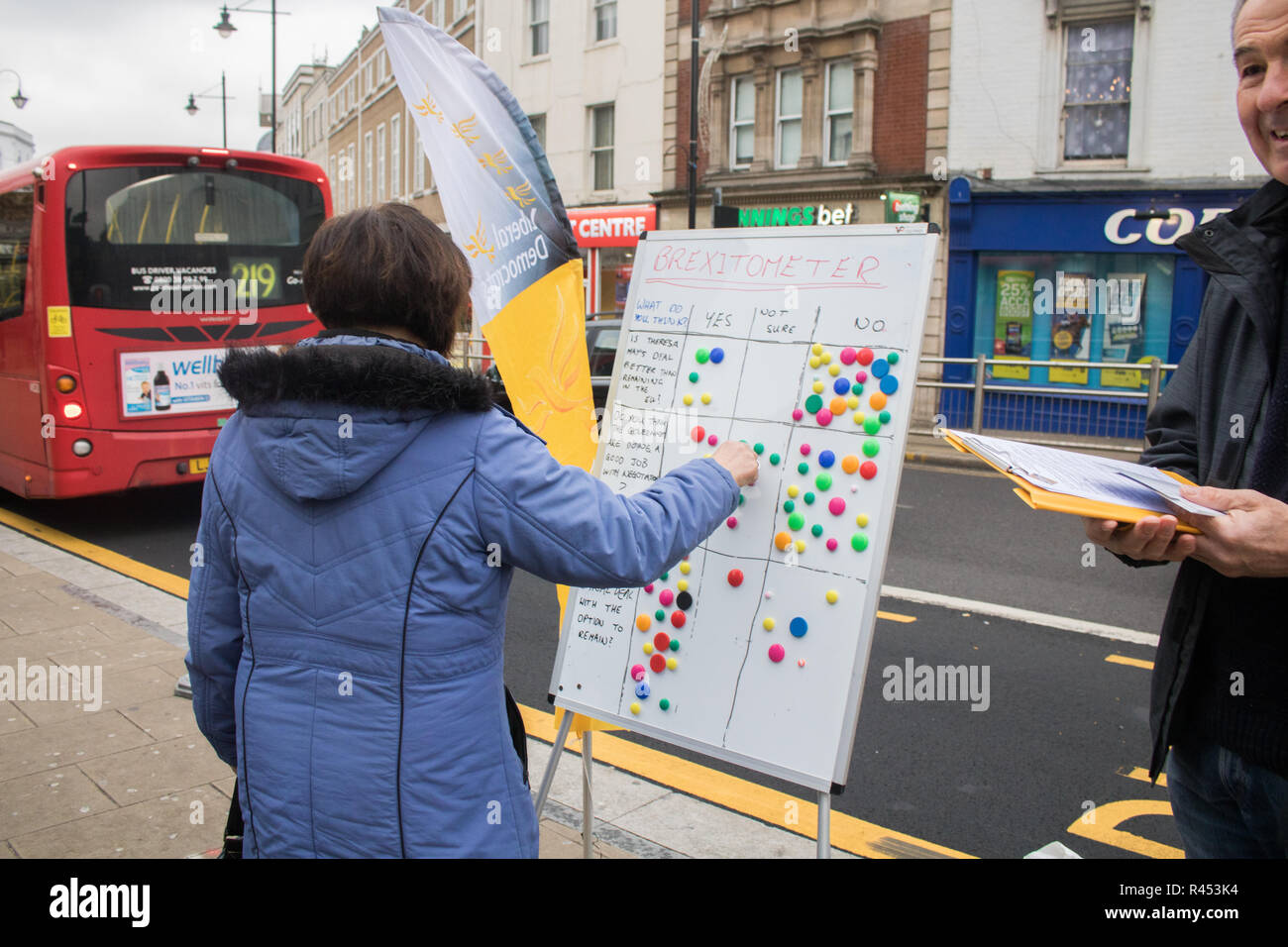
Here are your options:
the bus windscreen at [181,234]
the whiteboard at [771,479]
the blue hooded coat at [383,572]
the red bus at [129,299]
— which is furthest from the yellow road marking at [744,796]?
the bus windscreen at [181,234]

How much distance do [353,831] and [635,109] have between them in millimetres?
21187

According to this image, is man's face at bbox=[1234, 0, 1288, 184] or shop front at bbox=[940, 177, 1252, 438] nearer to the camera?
man's face at bbox=[1234, 0, 1288, 184]

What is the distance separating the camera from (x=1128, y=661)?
18.1ft

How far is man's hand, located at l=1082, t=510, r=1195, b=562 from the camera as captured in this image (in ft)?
5.48

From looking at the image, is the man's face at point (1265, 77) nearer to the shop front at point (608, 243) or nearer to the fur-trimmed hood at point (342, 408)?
the fur-trimmed hood at point (342, 408)

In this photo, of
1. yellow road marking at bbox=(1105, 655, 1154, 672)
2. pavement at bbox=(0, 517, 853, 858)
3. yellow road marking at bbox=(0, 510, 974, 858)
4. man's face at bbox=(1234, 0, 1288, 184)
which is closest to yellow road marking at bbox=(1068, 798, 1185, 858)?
yellow road marking at bbox=(0, 510, 974, 858)

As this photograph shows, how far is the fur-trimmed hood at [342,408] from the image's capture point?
1724 mm

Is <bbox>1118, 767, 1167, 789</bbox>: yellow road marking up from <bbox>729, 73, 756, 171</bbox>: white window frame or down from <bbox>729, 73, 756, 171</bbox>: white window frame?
down

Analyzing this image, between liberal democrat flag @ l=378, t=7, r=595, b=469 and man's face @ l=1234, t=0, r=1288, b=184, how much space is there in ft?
6.77

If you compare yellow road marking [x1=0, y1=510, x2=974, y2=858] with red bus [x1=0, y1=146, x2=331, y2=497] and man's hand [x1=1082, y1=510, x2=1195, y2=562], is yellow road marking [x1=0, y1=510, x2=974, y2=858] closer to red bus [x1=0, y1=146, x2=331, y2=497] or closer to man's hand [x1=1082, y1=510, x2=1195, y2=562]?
man's hand [x1=1082, y1=510, x2=1195, y2=562]

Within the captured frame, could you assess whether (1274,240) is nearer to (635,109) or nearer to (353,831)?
(353,831)

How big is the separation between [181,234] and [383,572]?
7.87 m

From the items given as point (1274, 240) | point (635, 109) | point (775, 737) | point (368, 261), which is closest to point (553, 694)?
point (775, 737)

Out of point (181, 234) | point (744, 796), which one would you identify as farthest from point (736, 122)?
point (744, 796)
